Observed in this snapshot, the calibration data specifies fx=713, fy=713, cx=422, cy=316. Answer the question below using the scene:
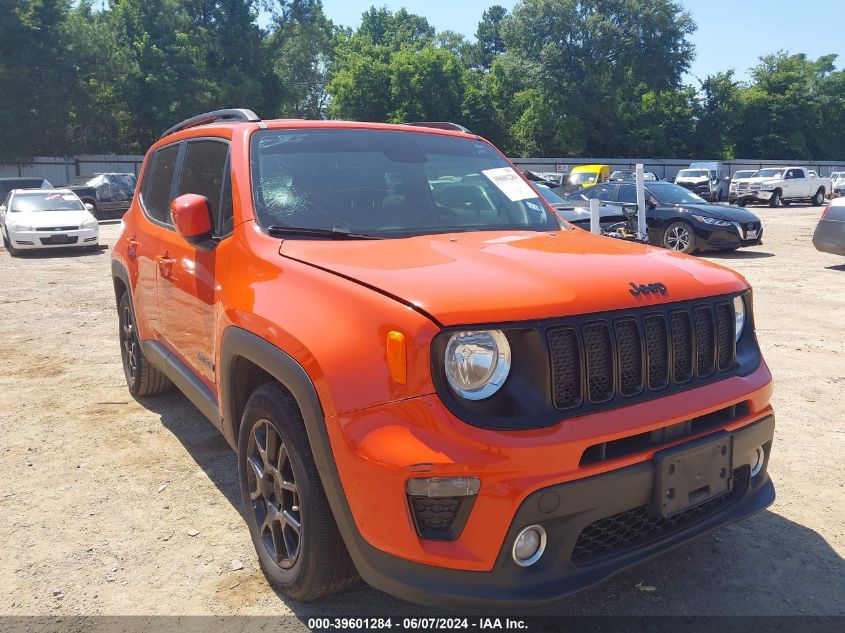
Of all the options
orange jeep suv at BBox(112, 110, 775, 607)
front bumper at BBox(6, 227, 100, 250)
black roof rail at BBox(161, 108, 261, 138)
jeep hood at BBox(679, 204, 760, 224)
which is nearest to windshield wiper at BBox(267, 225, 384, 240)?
orange jeep suv at BBox(112, 110, 775, 607)

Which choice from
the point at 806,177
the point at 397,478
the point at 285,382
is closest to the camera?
the point at 397,478

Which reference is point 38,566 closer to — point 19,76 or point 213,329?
point 213,329

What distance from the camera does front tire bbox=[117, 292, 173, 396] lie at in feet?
16.6

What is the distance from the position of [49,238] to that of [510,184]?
14332mm

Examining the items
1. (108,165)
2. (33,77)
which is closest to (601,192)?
(108,165)

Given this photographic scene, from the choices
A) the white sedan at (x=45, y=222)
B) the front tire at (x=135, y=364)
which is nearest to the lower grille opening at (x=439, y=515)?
the front tire at (x=135, y=364)

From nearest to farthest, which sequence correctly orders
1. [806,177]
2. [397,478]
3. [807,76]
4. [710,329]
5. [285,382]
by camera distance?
[397,478]
[285,382]
[710,329]
[806,177]
[807,76]

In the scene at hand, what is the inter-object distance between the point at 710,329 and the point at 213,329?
2120 mm

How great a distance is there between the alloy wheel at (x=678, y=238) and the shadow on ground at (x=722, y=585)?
11.3 meters

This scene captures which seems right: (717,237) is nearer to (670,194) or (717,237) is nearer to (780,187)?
(670,194)

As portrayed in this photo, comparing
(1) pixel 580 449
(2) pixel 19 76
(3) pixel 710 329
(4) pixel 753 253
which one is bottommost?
(4) pixel 753 253

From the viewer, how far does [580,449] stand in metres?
2.18

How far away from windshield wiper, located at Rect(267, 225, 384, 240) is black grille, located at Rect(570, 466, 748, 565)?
1.49 metres

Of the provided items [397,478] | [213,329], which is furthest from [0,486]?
[397,478]
